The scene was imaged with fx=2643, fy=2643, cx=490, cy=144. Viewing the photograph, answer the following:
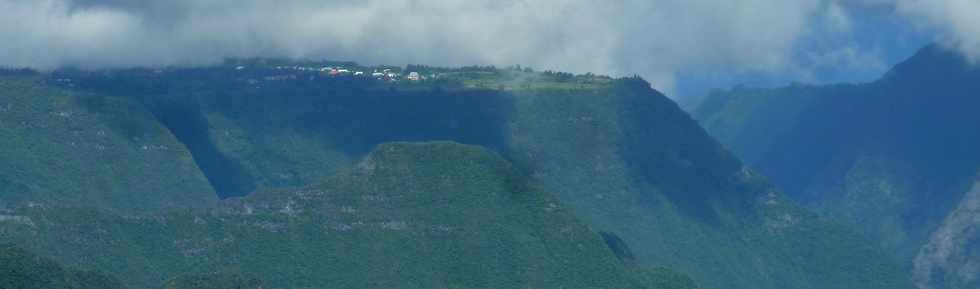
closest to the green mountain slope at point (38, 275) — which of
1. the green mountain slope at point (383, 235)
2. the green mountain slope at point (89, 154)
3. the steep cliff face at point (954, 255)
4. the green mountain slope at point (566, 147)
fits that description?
the green mountain slope at point (383, 235)

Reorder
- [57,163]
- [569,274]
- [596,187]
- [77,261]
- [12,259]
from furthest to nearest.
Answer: [596,187] → [57,163] → [569,274] → [77,261] → [12,259]

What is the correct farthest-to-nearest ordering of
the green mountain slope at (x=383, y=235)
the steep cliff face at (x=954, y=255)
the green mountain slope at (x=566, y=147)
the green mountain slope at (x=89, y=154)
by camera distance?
the steep cliff face at (x=954, y=255) → the green mountain slope at (x=566, y=147) → the green mountain slope at (x=89, y=154) → the green mountain slope at (x=383, y=235)

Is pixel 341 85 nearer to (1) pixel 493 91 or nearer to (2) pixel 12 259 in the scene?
(1) pixel 493 91

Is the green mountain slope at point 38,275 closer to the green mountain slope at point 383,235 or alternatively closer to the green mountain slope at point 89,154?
Answer: the green mountain slope at point 383,235

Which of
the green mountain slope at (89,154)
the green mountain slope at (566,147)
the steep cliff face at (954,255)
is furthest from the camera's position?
the steep cliff face at (954,255)

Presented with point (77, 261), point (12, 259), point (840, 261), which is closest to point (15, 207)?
point (77, 261)

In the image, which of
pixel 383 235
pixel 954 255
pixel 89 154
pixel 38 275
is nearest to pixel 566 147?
pixel 954 255

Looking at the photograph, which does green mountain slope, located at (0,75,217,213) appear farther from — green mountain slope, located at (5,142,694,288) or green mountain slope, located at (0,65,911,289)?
green mountain slope, located at (5,142,694,288)
